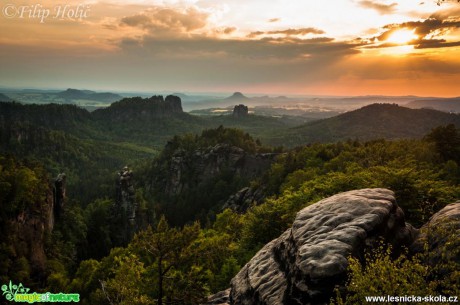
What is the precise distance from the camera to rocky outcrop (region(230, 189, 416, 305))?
1523cm

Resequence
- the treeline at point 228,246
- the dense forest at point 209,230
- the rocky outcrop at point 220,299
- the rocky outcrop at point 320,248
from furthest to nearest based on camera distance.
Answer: the treeline at point 228,246
the rocky outcrop at point 220,299
the dense forest at point 209,230
the rocky outcrop at point 320,248

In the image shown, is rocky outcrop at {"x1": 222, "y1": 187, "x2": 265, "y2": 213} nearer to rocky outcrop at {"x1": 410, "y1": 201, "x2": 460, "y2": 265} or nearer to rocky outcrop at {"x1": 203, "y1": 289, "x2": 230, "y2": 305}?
rocky outcrop at {"x1": 203, "y1": 289, "x2": 230, "y2": 305}

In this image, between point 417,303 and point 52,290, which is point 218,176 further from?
point 417,303

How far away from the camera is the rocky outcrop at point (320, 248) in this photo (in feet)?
50.0

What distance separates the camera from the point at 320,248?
52.9 ft

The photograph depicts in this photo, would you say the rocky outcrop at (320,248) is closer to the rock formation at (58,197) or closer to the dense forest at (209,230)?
the dense forest at (209,230)

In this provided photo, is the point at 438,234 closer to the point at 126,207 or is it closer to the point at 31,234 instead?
the point at 31,234

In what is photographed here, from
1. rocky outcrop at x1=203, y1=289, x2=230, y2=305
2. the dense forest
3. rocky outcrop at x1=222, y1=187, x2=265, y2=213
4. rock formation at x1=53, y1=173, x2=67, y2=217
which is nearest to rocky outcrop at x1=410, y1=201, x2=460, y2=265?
the dense forest

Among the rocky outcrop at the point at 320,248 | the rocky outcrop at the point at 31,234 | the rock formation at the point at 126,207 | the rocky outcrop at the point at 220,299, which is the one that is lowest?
the rock formation at the point at 126,207

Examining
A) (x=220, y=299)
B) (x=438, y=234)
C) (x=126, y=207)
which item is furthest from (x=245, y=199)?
(x=438, y=234)

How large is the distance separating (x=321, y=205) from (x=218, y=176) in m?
173

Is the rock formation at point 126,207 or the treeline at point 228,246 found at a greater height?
the treeline at point 228,246

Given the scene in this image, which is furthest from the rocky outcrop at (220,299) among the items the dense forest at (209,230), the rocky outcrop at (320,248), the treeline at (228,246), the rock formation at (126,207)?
the rock formation at (126,207)

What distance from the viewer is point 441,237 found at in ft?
55.6
